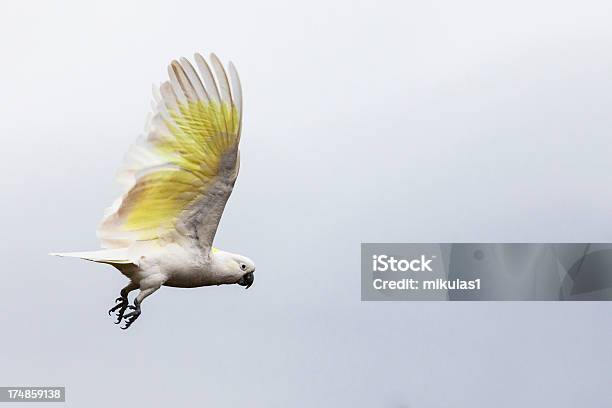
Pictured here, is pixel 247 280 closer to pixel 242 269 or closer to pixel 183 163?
pixel 242 269

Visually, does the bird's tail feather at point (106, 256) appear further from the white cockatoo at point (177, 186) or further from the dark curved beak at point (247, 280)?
the dark curved beak at point (247, 280)

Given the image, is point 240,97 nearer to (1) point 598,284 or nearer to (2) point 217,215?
(2) point 217,215

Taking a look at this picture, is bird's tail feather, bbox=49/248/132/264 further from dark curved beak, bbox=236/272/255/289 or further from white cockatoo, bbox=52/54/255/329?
dark curved beak, bbox=236/272/255/289

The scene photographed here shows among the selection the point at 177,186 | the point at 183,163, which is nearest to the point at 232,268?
the point at 177,186

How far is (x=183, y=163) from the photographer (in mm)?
7766

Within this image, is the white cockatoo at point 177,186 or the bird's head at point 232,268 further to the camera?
the bird's head at point 232,268

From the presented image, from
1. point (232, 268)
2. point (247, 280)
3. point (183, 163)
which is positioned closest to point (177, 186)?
point (183, 163)

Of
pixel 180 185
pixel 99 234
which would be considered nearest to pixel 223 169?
pixel 180 185

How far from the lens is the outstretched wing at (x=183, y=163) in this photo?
7.49 m

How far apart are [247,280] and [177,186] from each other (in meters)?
0.98

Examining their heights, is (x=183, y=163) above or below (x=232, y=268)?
above

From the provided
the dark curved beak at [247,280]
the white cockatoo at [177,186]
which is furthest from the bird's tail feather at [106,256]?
the dark curved beak at [247,280]

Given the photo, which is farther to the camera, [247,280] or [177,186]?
[247,280]

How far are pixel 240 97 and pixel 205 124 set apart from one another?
0.26 meters
